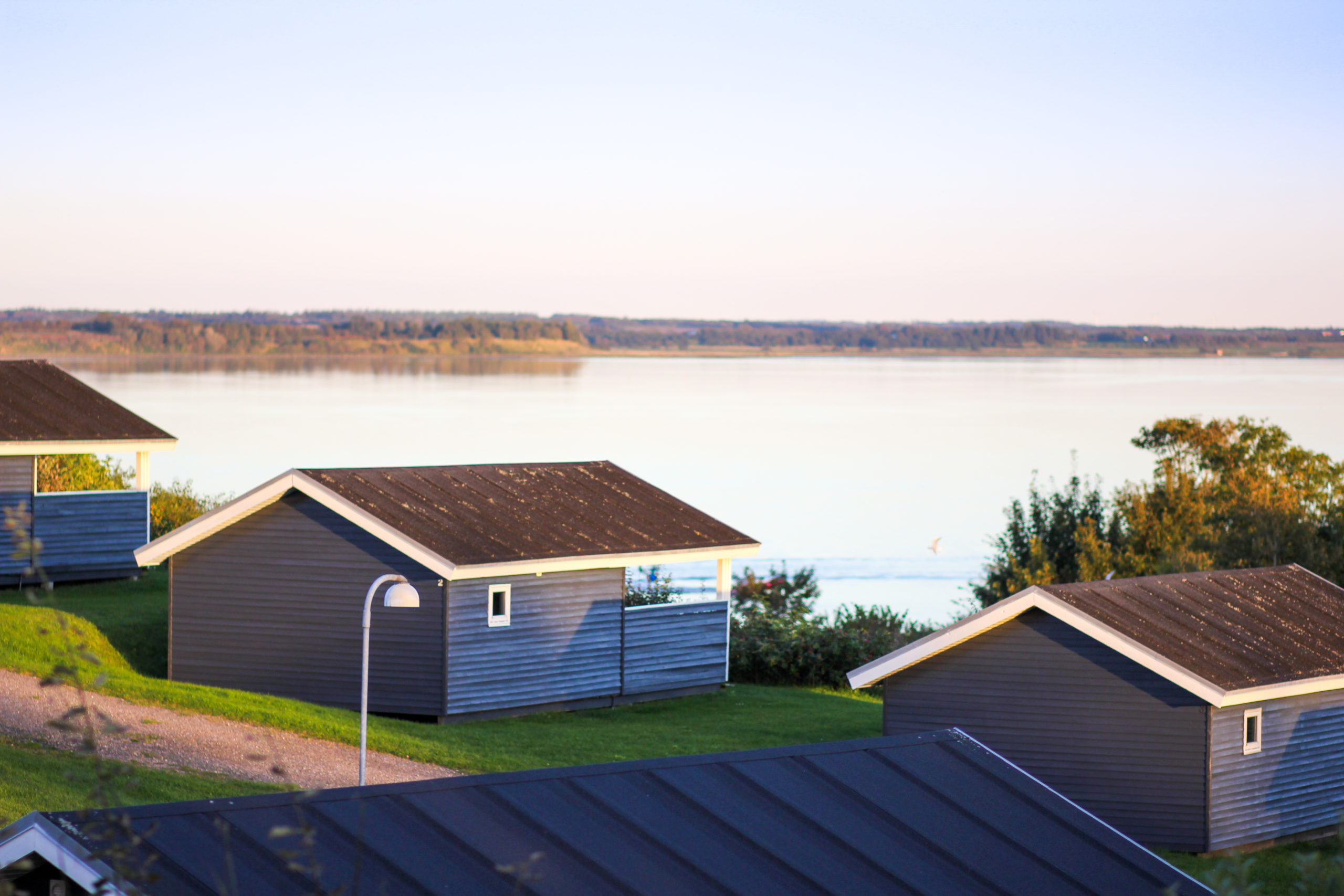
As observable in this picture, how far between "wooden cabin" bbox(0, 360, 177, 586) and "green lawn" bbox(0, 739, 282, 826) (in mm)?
10157

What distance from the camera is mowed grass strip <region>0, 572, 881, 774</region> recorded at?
17422 millimetres

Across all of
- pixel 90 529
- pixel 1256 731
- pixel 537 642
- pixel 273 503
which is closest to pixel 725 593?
pixel 537 642

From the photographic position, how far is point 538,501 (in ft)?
73.2

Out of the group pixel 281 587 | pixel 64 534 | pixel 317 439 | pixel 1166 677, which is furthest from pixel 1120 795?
pixel 317 439

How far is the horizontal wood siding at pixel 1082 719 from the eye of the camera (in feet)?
52.2

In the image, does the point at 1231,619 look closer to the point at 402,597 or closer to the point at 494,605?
the point at 494,605

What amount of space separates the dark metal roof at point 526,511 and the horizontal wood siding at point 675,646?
3.30ft

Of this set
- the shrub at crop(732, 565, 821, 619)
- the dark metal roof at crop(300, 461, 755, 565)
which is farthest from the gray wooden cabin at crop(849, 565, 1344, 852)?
the shrub at crop(732, 565, 821, 619)

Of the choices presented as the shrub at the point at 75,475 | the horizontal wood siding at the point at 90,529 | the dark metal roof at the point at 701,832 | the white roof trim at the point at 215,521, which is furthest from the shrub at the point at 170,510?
the dark metal roof at the point at 701,832

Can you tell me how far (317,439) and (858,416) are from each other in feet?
181

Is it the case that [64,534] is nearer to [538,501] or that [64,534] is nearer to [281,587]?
[281,587]

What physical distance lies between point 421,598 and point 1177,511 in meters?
34.2

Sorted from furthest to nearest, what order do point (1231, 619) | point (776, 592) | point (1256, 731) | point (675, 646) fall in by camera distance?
point (776, 592) → point (675, 646) → point (1231, 619) → point (1256, 731)

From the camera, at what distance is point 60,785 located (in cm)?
1316
